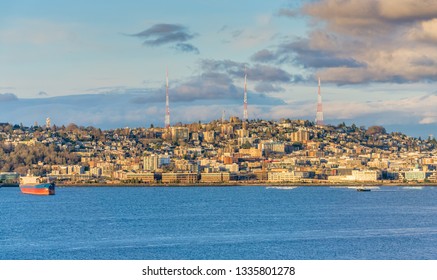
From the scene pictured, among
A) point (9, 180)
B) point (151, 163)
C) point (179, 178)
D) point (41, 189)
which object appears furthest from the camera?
point (151, 163)

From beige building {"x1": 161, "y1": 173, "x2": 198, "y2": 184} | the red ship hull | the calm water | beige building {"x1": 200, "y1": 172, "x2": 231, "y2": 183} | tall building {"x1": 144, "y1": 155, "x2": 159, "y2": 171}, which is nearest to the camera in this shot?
the calm water

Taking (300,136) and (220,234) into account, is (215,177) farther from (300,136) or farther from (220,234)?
(220,234)

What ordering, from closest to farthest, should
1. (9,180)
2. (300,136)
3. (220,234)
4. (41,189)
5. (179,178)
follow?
(220,234) → (41,189) → (9,180) → (179,178) → (300,136)

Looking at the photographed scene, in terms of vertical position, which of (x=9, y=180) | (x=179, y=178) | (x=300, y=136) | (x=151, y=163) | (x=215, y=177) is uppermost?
(x=300, y=136)

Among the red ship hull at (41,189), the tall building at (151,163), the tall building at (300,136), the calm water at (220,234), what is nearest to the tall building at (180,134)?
the tall building at (300,136)

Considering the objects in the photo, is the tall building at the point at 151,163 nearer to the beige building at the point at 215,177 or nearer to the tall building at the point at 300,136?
the beige building at the point at 215,177

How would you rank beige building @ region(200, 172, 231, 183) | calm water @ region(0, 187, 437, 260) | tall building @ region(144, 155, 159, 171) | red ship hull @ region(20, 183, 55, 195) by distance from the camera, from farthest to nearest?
tall building @ region(144, 155, 159, 171)
beige building @ region(200, 172, 231, 183)
red ship hull @ region(20, 183, 55, 195)
calm water @ region(0, 187, 437, 260)

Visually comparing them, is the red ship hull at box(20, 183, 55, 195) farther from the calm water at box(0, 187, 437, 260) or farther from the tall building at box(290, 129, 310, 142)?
the tall building at box(290, 129, 310, 142)

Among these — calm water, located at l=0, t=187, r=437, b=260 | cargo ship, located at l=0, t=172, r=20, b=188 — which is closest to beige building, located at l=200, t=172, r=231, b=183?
cargo ship, located at l=0, t=172, r=20, b=188

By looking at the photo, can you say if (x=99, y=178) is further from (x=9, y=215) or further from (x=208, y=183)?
(x=9, y=215)

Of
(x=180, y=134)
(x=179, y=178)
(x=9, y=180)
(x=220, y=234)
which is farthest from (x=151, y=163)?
(x=220, y=234)
